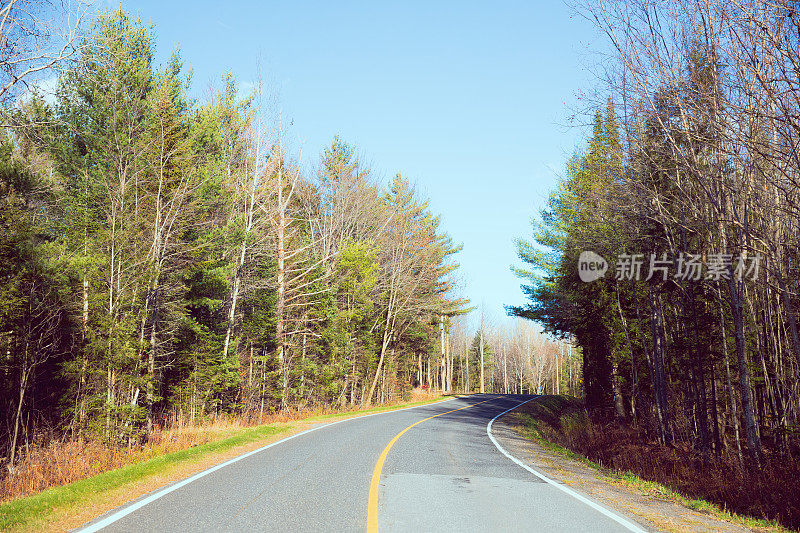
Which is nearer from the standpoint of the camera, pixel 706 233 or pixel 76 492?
pixel 76 492

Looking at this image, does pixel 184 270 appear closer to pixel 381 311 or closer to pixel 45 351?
pixel 45 351

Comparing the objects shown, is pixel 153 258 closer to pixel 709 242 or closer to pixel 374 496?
pixel 374 496

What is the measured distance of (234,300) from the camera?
2120 centimetres

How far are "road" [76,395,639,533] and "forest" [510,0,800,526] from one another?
170 inches

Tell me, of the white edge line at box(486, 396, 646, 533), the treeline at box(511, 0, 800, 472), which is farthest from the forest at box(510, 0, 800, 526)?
the white edge line at box(486, 396, 646, 533)

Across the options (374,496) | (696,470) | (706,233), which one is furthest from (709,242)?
(374,496)

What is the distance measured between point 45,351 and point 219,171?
9.07 m

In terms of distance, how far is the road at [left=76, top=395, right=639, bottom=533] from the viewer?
569 cm

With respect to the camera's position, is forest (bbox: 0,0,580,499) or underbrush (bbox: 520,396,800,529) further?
forest (bbox: 0,0,580,499)

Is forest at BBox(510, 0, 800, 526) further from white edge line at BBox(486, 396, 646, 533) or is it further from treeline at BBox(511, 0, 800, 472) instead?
white edge line at BBox(486, 396, 646, 533)

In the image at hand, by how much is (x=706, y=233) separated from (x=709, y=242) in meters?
0.99

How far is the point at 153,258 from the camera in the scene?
51.5 ft

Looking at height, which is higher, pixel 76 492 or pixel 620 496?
pixel 76 492

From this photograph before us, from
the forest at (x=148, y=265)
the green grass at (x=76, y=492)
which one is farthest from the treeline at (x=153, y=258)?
the green grass at (x=76, y=492)
